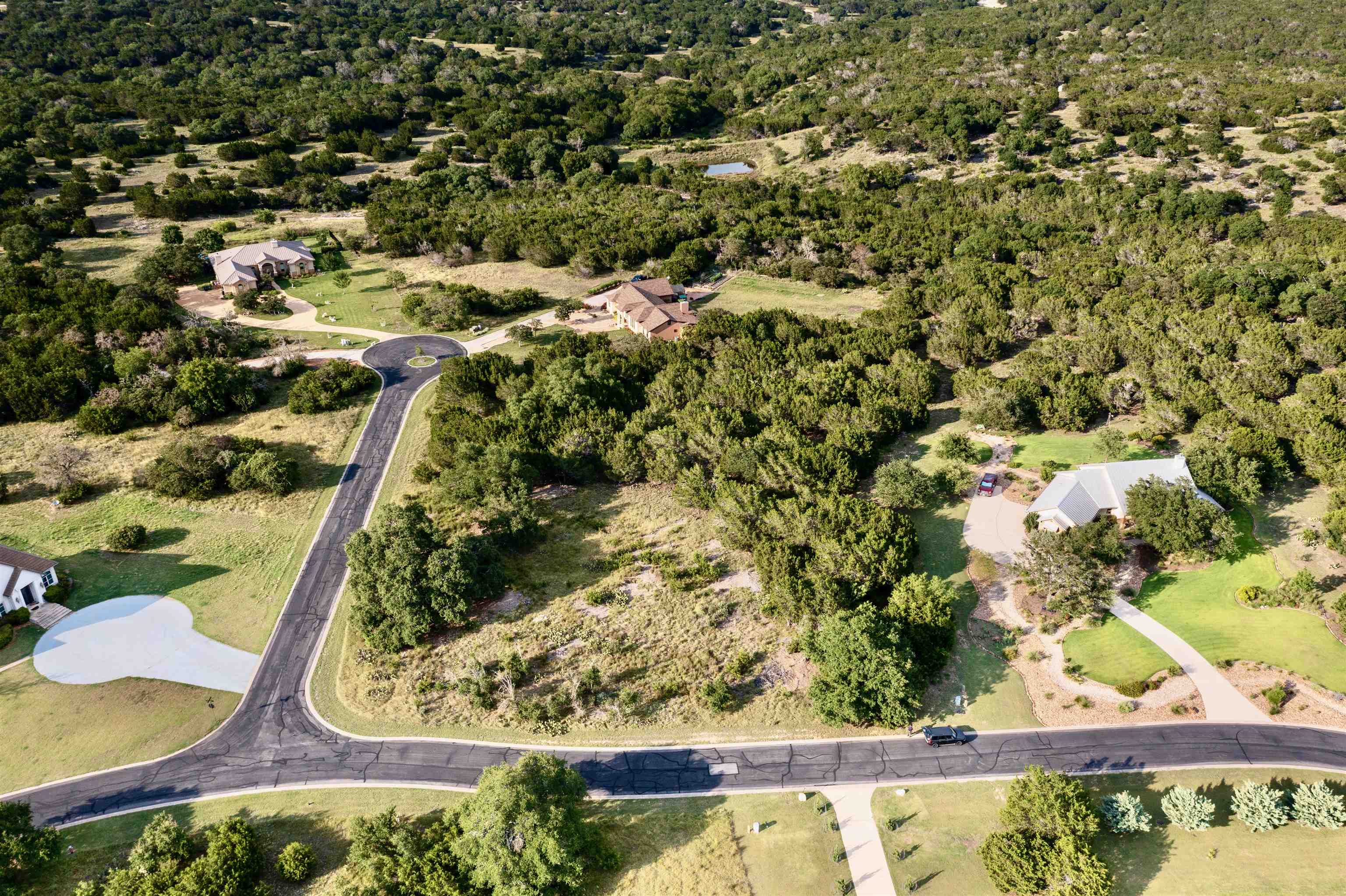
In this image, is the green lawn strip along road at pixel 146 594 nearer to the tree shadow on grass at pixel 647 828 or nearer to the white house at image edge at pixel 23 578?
the white house at image edge at pixel 23 578

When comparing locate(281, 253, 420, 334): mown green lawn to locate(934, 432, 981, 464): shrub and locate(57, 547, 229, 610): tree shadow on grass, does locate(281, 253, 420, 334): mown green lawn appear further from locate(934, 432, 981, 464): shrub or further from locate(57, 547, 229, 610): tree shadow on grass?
locate(934, 432, 981, 464): shrub

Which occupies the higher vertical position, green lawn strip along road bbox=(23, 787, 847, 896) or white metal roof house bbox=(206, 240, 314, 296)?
white metal roof house bbox=(206, 240, 314, 296)

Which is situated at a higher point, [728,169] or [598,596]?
[728,169]

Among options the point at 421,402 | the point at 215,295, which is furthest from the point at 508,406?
the point at 215,295

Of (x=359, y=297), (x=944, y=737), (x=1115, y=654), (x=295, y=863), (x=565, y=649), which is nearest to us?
(x=295, y=863)

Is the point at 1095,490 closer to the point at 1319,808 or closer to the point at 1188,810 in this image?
the point at 1319,808

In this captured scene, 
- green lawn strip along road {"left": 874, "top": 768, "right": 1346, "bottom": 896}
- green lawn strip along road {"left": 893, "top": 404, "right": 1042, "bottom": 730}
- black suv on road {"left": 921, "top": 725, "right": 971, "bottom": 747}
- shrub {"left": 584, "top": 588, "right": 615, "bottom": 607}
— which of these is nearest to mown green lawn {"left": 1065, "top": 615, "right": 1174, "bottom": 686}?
green lawn strip along road {"left": 893, "top": 404, "right": 1042, "bottom": 730}

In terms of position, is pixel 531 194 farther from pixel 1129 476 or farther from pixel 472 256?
pixel 1129 476

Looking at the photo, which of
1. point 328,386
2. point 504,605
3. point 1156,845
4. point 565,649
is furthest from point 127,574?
point 1156,845
